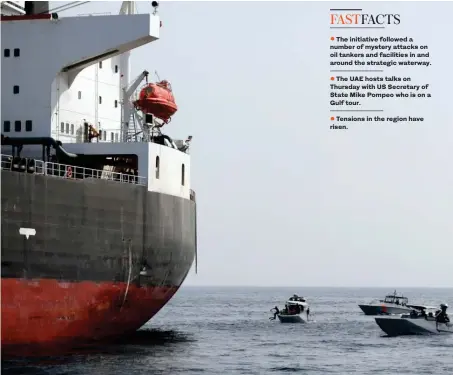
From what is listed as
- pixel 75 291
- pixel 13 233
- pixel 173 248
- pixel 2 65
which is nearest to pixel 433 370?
pixel 173 248

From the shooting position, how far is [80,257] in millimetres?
42500

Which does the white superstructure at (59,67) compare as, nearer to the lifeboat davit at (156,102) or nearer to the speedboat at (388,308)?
the lifeboat davit at (156,102)

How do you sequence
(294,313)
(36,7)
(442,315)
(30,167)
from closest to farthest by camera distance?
1. (30,167)
2. (36,7)
3. (442,315)
4. (294,313)

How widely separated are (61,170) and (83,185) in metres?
1.05

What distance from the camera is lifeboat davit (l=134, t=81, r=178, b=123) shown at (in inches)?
2041

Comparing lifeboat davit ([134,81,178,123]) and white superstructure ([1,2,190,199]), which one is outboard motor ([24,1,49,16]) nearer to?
white superstructure ([1,2,190,199])

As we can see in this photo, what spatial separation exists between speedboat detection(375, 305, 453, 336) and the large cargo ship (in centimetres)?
1481

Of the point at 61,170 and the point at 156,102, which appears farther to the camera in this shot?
the point at 156,102

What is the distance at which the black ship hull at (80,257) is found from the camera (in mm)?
39281

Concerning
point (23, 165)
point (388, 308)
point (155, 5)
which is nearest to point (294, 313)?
point (388, 308)

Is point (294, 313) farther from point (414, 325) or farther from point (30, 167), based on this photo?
point (30, 167)

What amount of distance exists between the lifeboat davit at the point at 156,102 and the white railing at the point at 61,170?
371cm

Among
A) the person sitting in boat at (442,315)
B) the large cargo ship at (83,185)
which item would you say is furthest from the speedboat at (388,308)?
the large cargo ship at (83,185)

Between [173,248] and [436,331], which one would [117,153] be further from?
[436,331]
